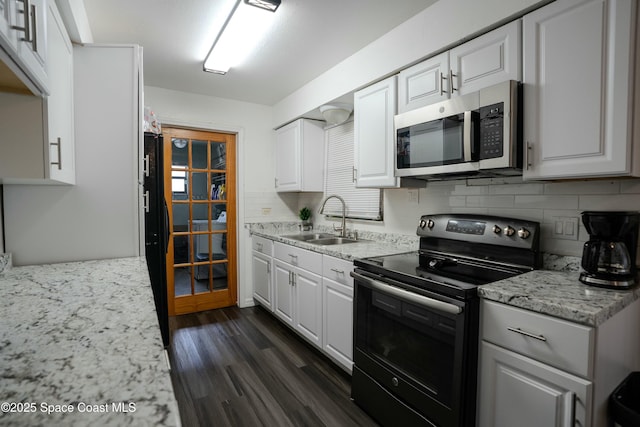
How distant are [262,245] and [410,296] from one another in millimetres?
2216

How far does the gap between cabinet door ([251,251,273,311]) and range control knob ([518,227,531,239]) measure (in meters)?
2.28

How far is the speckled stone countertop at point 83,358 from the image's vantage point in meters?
0.52

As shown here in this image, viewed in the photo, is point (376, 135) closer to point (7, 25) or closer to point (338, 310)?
point (338, 310)

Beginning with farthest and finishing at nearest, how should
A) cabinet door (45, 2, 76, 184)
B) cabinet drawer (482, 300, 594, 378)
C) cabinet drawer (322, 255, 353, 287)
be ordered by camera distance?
cabinet drawer (322, 255, 353, 287)
cabinet door (45, 2, 76, 184)
cabinet drawer (482, 300, 594, 378)

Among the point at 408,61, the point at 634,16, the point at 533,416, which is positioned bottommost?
the point at 533,416

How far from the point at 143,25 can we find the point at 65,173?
1.25 m

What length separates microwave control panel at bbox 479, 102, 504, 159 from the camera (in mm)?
1530

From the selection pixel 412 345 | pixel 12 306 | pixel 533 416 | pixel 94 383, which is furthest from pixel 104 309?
pixel 533 416

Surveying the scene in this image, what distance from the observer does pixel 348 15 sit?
203 centimetres

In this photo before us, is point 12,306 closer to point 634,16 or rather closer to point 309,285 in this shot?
point 309,285

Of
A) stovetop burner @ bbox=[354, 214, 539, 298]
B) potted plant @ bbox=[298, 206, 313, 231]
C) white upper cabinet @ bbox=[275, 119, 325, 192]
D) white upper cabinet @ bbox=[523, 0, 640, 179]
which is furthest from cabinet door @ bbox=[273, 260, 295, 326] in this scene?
white upper cabinet @ bbox=[523, 0, 640, 179]

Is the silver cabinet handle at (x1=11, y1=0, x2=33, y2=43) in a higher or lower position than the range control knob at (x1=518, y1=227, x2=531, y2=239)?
higher

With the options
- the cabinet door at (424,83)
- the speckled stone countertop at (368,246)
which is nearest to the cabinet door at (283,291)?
the speckled stone countertop at (368,246)

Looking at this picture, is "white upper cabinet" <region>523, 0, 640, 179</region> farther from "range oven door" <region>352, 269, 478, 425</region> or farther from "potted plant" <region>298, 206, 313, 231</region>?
"potted plant" <region>298, 206, 313, 231</region>
